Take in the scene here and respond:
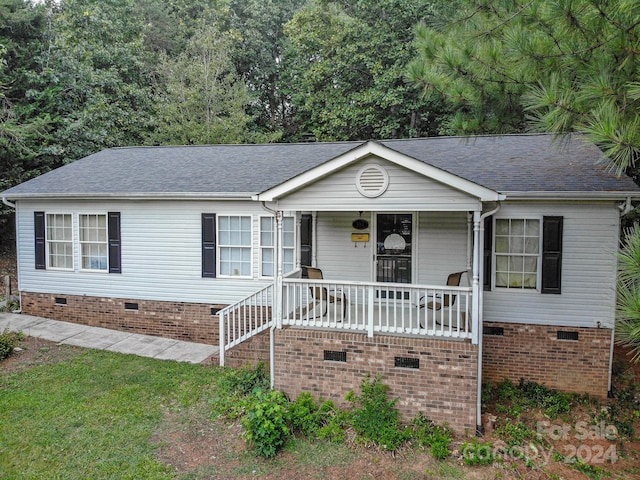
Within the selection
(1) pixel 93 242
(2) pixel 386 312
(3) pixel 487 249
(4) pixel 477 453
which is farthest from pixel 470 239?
(1) pixel 93 242

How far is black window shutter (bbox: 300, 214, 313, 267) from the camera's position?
28.3ft

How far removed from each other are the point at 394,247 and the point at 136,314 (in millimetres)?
6094

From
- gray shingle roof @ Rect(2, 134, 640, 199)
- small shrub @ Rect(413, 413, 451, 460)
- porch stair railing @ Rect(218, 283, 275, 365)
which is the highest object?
gray shingle roof @ Rect(2, 134, 640, 199)

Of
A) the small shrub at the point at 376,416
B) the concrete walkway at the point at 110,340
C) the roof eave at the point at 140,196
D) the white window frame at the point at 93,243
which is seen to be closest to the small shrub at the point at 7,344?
the concrete walkway at the point at 110,340

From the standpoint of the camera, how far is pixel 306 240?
8.67m

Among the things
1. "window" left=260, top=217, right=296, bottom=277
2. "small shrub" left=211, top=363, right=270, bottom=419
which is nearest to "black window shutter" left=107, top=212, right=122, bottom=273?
"window" left=260, top=217, right=296, bottom=277

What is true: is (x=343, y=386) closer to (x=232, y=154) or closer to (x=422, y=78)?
(x=422, y=78)

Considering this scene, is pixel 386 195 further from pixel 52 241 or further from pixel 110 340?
pixel 52 241

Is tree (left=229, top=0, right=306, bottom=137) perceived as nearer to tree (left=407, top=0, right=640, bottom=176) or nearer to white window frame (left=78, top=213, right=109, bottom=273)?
white window frame (left=78, top=213, right=109, bottom=273)

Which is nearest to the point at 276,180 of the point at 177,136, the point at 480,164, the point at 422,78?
the point at 422,78

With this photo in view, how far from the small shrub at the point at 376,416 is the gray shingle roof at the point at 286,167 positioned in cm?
390

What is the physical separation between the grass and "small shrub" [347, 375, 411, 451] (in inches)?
98.9

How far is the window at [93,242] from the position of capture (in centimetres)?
989

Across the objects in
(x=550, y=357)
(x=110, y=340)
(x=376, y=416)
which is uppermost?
(x=550, y=357)
